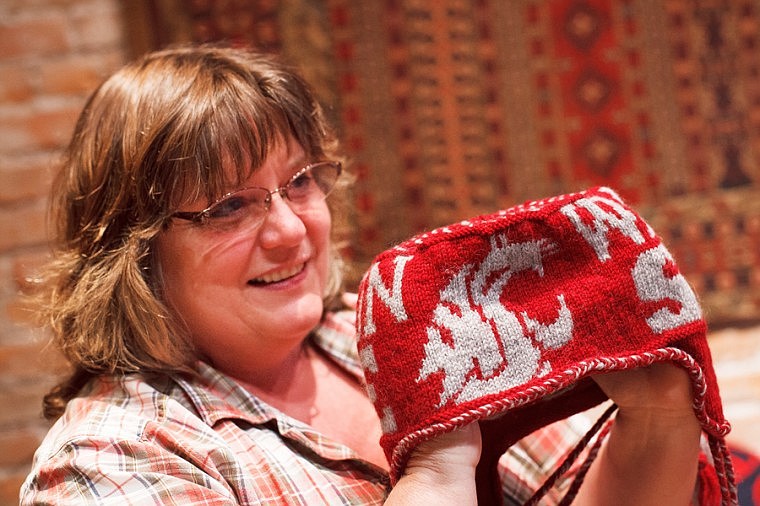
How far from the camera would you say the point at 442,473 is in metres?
0.95

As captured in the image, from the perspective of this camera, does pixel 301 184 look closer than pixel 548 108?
Yes

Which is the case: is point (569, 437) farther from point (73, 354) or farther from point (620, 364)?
point (73, 354)

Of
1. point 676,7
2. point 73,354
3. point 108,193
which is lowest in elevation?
point 73,354

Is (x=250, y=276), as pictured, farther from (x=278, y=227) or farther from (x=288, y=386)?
(x=288, y=386)

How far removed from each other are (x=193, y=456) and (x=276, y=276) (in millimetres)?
299

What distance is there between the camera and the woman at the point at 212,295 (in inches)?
42.9

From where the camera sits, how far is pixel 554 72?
2.32 m

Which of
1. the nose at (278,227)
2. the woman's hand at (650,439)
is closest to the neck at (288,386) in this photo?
the nose at (278,227)

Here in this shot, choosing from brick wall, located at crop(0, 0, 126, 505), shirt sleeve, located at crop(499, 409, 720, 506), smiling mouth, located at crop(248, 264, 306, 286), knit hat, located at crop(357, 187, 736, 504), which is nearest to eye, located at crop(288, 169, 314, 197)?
smiling mouth, located at crop(248, 264, 306, 286)

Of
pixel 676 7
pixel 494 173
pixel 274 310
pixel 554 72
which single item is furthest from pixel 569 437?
pixel 676 7

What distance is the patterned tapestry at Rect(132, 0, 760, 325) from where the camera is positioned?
2.28 metres

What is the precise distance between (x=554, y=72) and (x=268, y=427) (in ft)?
5.02

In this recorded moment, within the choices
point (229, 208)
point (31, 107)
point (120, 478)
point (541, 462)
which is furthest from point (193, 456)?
point (31, 107)

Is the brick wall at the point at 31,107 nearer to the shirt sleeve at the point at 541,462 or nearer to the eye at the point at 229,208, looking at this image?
the eye at the point at 229,208
